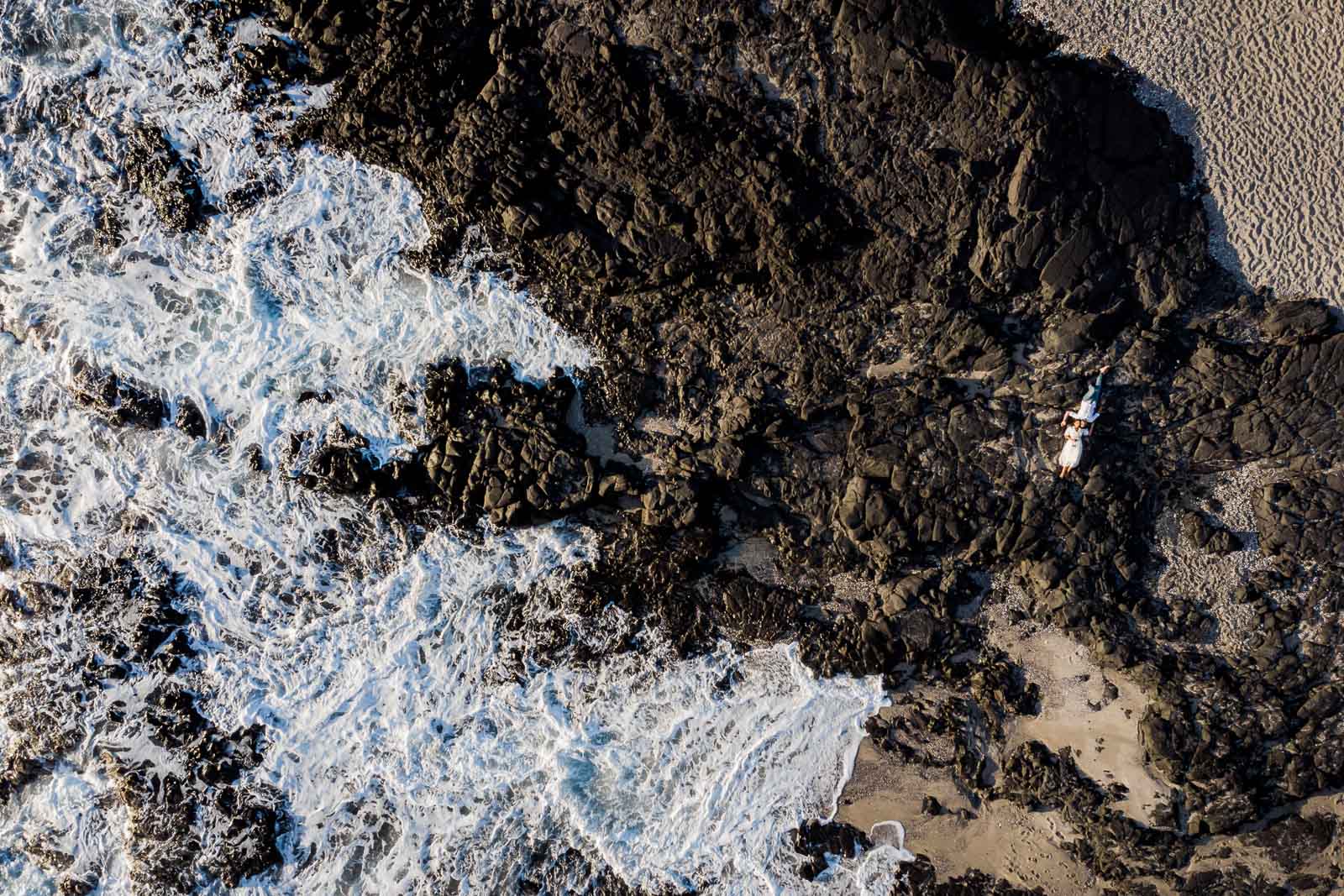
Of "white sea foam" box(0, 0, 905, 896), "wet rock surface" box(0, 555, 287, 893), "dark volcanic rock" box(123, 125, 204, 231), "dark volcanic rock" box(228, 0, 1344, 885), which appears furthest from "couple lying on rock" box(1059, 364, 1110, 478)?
"dark volcanic rock" box(123, 125, 204, 231)

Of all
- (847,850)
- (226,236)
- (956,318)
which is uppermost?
(956,318)

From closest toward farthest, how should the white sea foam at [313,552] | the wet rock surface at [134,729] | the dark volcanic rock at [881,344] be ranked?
the dark volcanic rock at [881,344]
the white sea foam at [313,552]
the wet rock surface at [134,729]

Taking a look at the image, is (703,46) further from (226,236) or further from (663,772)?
(663,772)

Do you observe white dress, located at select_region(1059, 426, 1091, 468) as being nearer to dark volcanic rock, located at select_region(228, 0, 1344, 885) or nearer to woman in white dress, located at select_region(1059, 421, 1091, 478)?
woman in white dress, located at select_region(1059, 421, 1091, 478)

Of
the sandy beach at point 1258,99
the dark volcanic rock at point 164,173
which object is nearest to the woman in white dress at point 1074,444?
the sandy beach at point 1258,99

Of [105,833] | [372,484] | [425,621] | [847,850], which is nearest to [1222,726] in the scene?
[847,850]

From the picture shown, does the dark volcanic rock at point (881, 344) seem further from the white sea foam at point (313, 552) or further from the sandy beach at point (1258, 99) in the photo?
the white sea foam at point (313, 552)

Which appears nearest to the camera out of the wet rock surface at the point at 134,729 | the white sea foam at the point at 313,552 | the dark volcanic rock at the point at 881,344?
the dark volcanic rock at the point at 881,344

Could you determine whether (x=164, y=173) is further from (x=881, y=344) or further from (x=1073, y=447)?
(x=1073, y=447)
